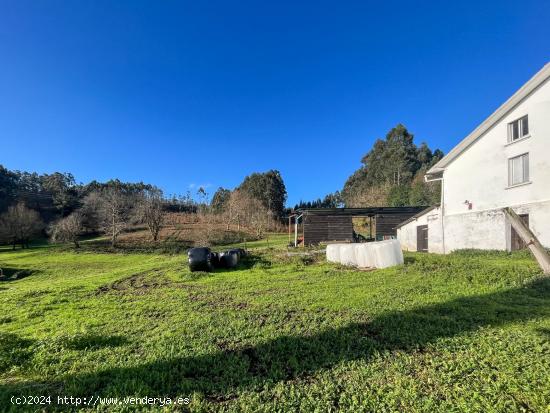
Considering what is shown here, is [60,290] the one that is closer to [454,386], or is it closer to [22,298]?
[22,298]

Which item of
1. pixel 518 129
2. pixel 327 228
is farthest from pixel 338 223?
pixel 518 129

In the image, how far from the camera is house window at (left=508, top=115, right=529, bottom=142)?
11946 millimetres

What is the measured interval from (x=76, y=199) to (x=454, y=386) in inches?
2028

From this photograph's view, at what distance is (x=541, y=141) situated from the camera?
11117mm

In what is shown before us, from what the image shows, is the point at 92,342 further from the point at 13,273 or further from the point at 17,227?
the point at 17,227

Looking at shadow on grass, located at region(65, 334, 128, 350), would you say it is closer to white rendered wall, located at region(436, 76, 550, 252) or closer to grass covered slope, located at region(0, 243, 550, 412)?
grass covered slope, located at region(0, 243, 550, 412)

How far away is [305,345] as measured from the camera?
347 centimetres

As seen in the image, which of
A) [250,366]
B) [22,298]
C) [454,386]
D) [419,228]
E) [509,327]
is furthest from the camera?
[419,228]

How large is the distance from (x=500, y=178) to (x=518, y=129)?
233cm

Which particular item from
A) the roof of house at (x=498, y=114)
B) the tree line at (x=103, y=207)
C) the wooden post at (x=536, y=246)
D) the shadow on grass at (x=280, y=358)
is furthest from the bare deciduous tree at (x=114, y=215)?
the wooden post at (x=536, y=246)

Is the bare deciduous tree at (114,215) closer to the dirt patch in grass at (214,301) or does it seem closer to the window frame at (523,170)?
the dirt patch in grass at (214,301)

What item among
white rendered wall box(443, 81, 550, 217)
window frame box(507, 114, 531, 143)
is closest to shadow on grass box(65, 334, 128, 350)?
white rendered wall box(443, 81, 550, 217)

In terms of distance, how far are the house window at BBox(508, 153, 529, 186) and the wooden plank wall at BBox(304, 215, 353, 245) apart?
11422 mm

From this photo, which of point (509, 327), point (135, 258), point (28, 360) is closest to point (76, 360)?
point (28, 360)
